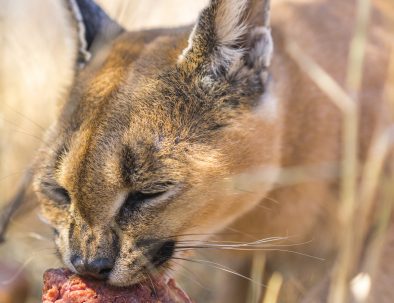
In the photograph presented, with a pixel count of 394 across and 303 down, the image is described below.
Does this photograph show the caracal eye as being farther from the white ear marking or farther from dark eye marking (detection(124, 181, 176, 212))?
the white ear marking

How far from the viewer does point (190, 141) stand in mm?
2811

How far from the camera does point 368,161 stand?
3.45 metres

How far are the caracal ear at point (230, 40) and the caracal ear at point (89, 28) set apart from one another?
0.51 metres

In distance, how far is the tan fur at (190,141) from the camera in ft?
8.59

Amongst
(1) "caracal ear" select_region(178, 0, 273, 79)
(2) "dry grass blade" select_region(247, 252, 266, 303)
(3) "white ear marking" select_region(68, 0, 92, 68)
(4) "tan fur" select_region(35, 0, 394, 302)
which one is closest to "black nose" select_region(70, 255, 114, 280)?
(4) "tan fur" select_region(35, 0, 394, 302)

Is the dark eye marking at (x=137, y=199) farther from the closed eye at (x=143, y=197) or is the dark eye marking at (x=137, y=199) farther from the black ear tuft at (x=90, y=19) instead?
the black ear tuft at (x=90, y=19)

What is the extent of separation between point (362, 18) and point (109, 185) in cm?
144

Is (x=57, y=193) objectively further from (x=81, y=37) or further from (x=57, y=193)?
(x=81, y=37)

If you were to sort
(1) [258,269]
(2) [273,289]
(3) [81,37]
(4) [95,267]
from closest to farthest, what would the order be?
(4) [95,267]
(3) [81,37]
(2) [273,289]
(1) [258,269]

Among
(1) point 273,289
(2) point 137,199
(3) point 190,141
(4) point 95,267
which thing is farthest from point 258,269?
(4) point 95,267

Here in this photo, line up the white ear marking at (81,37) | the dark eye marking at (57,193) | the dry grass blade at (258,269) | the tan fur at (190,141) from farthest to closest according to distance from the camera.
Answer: the dry grass blade at (258,269) → the white ear marking at (81,37) → the dark eye marking at (57,193) → the tan fur at (190,141)

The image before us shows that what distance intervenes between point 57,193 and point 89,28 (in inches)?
31.9

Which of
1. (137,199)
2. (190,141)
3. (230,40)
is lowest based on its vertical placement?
(137,199)

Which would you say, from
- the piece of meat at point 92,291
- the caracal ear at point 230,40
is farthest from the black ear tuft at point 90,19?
the piece of meat at point 92,291
